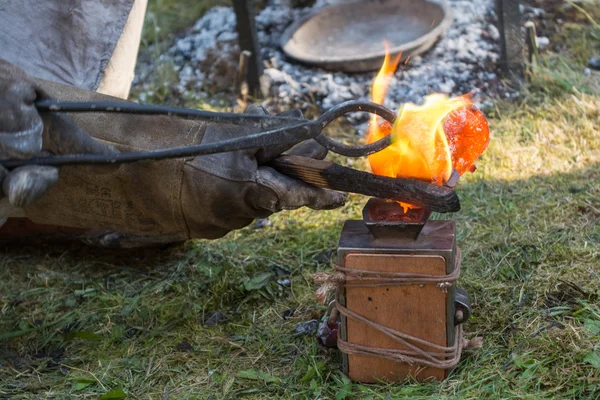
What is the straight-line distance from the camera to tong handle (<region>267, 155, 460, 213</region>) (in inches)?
95.3

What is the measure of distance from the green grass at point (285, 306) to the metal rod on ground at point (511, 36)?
3.12 ft

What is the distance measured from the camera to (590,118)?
479 cm

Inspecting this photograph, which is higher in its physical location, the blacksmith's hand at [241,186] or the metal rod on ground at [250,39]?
the blacksmith's hand at [241,186]

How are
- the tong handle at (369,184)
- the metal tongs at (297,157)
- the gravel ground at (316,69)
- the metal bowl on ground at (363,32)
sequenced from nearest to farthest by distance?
the metal tongs at (297,157) → the tong handle at (369,184) → the gravel ground at (316,69) → the metal bowl on ground at (363,32)

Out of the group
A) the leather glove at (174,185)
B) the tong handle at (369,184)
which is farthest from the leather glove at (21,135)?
the tong handle at (369,184)

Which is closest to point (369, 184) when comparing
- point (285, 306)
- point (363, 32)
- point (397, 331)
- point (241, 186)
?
point (241, 186)

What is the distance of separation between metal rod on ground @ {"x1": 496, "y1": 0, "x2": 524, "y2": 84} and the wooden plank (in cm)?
313

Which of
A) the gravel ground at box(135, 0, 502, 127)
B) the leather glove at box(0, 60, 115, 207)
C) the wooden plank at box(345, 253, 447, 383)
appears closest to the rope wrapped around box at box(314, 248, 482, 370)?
the wooden plank at box(345, 253, 447, 383)

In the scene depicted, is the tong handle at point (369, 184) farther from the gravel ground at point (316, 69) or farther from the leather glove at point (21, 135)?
the gravel ground at point (316, 69)

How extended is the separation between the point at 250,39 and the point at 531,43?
197cm

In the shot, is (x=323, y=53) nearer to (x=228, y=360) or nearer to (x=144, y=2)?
(x=144, y=2)

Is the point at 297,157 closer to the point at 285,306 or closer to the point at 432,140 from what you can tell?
the point at 432,140

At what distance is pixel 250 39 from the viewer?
18.6ft

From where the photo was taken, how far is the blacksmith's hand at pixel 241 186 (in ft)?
8.34
